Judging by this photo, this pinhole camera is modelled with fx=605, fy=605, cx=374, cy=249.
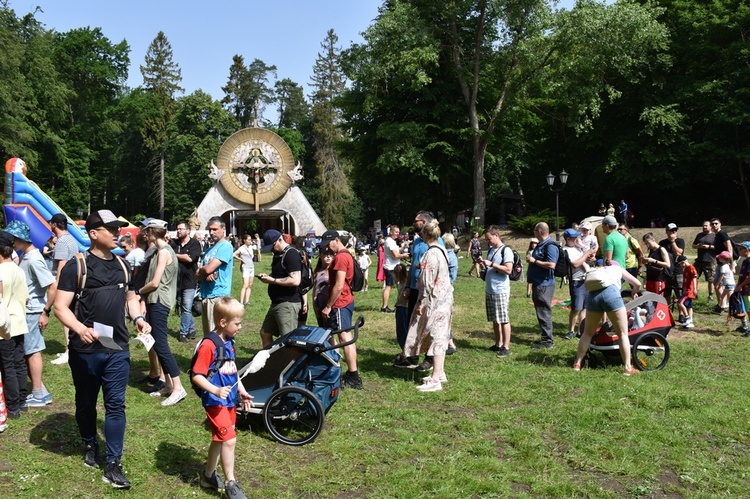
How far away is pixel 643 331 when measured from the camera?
6988 mm

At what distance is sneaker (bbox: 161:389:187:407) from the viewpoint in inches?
229

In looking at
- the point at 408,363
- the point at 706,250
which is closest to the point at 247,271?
the point at 408,363

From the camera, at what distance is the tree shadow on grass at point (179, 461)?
14.3ft

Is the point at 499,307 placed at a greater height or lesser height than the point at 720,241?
lesser

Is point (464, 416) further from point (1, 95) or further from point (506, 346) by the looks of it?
point (1, 95)

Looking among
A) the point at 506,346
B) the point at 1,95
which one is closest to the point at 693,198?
the point at 506,346

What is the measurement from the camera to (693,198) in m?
34.4

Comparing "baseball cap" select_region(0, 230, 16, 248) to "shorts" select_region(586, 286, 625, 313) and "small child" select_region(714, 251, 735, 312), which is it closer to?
"shorts" select_region(586, 286, 625, 313)

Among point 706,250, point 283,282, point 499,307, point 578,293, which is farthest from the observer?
point 706,250

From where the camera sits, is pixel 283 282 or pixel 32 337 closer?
pixel 32 337

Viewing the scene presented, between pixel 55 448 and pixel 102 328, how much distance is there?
1488 millimetres

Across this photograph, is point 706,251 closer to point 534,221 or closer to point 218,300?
point 218,300

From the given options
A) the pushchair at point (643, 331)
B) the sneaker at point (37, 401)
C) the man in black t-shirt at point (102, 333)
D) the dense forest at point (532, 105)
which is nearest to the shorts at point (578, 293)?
the pushchair at point (643, 331)

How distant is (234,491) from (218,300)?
1.23 m
